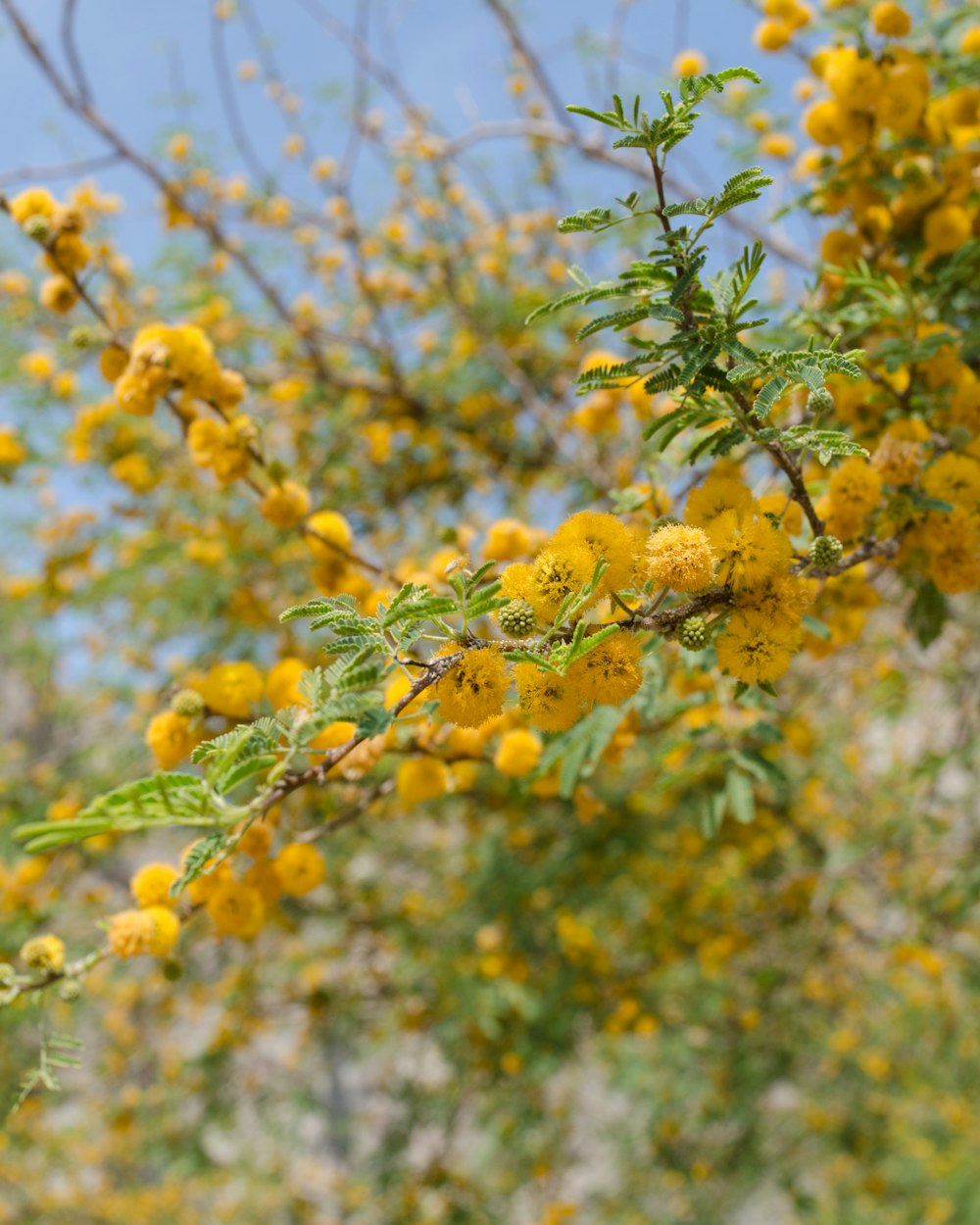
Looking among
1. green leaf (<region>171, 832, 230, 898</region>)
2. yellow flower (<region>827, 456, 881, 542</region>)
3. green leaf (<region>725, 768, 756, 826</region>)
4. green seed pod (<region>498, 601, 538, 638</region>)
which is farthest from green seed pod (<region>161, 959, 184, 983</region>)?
yellow flower (<region>827, 456, 881, 542</region>)

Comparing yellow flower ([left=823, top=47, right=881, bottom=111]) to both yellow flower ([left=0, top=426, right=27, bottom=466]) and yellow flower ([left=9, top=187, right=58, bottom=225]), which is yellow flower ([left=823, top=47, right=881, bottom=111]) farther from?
yellow flower ([left=0, top=426, right=27, bottom=466])

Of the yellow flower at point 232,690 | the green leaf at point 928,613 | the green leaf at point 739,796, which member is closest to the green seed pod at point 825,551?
the green leaf at point 928,613

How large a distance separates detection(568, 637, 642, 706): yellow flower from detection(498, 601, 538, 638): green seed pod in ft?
0.27

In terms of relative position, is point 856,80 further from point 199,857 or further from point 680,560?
point 199,857

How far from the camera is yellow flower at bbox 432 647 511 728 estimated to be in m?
1.11

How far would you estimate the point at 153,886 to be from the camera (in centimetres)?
179

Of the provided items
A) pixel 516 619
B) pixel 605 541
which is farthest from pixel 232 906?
pixel 605 541

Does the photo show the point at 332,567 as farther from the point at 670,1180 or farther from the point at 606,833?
the point at 670,1180

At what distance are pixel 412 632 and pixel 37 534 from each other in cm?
618

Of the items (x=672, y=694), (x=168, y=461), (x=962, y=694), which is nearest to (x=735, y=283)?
(x=672, y=694)

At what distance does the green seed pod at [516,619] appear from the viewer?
1.13 metres

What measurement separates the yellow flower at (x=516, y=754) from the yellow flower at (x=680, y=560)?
3.17ft

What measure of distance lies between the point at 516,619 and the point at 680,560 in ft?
0.80

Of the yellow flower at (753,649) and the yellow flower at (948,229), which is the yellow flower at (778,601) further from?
the yellow flower at (948,229)
